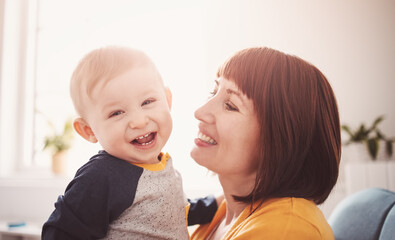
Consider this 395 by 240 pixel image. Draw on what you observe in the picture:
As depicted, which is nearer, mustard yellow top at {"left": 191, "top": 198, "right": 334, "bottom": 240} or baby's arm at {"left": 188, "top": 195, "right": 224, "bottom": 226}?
mustard yellow top at {"left": 191, "top": 198, "right": 334, "bottom": 240}

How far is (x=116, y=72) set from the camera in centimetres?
90

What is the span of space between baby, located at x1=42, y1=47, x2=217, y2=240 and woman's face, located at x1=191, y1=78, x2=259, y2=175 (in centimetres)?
14

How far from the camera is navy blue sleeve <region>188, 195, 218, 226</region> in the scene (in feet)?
3.93

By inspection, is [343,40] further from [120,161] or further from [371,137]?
[120,161]

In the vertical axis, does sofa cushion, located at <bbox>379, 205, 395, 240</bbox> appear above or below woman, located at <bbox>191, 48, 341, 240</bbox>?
below

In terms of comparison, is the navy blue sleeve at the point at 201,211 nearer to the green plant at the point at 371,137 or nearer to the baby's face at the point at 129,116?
the baby's face at the point at 129,116

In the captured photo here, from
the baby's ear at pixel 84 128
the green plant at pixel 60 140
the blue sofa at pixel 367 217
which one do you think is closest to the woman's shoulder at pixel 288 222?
the blue sofa at pixel 367 217

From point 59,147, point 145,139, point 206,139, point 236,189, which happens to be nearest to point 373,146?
point 236,189

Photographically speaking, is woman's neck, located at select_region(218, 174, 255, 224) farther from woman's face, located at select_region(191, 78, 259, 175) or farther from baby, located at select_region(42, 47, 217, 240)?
baby, located at select_region(42, 47, 217, 240)

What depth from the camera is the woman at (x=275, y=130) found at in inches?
36.0

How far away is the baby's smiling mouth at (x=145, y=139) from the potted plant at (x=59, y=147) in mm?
2529

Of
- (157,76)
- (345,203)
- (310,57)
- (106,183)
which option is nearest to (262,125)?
(157,76)

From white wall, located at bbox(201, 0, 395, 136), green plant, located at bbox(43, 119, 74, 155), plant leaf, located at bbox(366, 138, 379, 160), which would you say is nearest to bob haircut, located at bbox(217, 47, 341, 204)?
plant leaf, located at bbox(366, 138, 379, 160)

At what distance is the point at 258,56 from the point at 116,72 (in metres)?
0.45
